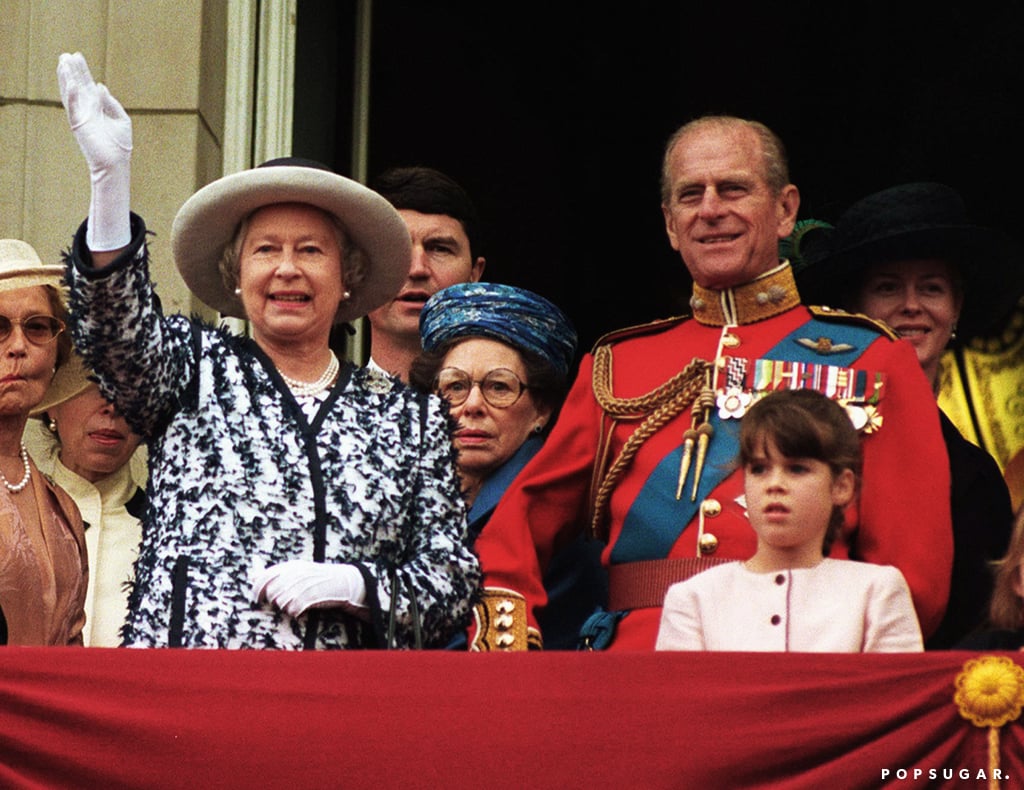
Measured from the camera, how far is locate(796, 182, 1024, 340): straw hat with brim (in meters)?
5.70

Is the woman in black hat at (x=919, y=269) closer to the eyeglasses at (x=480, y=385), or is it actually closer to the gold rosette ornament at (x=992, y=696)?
the eyeglasses at (x=480, y=385)

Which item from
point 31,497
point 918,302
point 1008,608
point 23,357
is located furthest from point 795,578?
point 23,357

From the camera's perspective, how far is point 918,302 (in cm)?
572

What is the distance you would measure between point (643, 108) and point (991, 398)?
2387 mm

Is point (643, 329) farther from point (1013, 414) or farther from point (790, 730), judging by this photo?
point (790, 730)

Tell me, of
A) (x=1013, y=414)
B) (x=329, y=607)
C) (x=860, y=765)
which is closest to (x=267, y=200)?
(x=329, y=607)

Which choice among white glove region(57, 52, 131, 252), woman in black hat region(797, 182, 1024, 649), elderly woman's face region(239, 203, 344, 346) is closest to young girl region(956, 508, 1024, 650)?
woman in black hat region(797, 182, 1024, 649)

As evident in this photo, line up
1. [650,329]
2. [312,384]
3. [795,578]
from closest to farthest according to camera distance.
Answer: [795,578]
[312,384]
[650,329]

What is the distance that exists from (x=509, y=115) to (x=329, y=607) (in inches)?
164

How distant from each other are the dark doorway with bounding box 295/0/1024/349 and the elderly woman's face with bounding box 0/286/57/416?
266 centimetres

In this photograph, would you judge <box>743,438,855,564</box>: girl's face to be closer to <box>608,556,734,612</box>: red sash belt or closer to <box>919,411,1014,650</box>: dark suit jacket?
<box>608,556,734,612</box>: red sash belt

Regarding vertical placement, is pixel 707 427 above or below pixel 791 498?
above

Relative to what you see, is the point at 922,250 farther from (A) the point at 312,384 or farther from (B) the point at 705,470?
(A) the point at 312,384

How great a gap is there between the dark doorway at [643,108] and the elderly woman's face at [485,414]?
2.28 m
